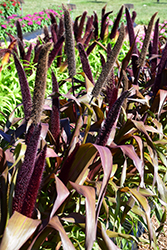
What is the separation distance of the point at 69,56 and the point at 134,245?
137 cm

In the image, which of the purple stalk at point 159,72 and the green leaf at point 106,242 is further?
the purple stalk at point 159,72

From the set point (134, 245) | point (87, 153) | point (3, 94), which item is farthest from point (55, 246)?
point (3, 94)

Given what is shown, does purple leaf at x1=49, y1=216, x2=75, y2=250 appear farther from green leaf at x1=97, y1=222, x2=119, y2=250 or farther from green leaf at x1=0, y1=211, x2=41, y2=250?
green leaf at x1=97, y1=222, x2=119, y2=250

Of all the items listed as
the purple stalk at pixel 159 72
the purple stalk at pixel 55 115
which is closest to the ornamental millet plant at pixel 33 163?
the purple stalk at pixel 55 115

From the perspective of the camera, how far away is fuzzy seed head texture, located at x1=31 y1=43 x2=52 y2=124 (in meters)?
0.88

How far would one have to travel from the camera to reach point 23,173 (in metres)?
1.00

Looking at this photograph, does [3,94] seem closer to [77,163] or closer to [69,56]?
[69,56]

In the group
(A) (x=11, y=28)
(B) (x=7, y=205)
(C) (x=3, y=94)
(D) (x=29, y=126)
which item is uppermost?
(A) (x=11, y=28)

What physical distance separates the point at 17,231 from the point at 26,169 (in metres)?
0.23

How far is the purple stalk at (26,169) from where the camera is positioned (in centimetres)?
97

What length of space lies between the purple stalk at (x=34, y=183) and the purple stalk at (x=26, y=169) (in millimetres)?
15

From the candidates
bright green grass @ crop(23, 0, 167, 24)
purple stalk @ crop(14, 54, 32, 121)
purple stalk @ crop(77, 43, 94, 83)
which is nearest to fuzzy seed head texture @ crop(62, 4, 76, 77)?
purple stalk @ crop(77, 43, 94, 83)

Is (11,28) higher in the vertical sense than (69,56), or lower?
higher

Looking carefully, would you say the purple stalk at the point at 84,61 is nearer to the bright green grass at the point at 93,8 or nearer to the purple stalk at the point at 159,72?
the purple stalk at the point at 159,72
